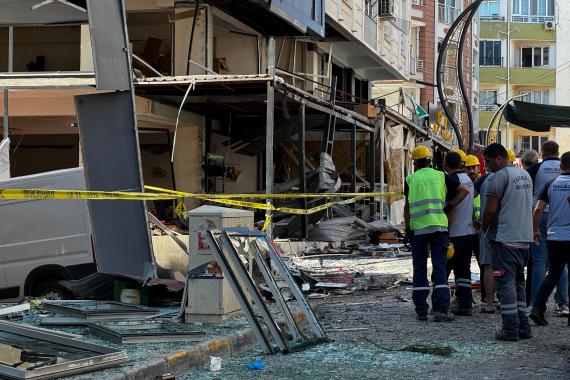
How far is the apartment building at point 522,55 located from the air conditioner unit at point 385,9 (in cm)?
3428

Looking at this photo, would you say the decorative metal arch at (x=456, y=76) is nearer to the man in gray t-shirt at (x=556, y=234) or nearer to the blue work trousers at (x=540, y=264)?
the blue work trousers at (x=540, y=264)

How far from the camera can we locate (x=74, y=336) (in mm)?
7469

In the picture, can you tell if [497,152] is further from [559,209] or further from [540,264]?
[540,264]

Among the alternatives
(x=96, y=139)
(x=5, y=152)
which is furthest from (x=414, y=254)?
(x=5, y=152)

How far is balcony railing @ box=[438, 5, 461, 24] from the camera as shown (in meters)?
55.2

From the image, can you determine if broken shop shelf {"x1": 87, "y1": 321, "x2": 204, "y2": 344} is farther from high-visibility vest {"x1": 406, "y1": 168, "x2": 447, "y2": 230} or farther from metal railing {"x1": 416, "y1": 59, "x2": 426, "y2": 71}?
metal railing {"x1": 416, "y1": 59, "x2": 426, "y2": 71}

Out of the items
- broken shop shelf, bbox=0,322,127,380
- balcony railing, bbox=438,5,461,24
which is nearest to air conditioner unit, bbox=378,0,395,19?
balcony railing, bbox=438,5,461,24

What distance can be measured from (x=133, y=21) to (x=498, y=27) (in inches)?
2016

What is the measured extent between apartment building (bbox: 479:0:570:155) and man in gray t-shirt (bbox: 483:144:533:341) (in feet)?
192

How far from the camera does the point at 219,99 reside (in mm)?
19875

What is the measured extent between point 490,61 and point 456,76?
118 feet

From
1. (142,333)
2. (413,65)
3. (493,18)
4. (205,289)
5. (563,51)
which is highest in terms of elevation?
(493,18)

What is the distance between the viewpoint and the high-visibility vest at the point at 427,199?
32.0ft

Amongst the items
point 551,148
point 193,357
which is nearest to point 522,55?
point 551,148
